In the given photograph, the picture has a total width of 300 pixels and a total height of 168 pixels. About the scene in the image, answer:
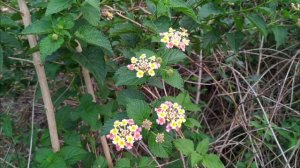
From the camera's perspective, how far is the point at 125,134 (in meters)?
1.06

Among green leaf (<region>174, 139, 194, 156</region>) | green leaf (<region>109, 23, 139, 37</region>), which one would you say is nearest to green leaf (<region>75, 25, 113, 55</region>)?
green leaf (<region>109, 23, 139, 37</region>)

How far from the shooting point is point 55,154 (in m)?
1.29

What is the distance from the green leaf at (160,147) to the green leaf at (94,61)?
235mm

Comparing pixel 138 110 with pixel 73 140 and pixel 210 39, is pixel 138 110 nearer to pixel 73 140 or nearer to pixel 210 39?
pixel 73 140

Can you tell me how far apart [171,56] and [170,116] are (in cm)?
20

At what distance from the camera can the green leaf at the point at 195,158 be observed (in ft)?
3.78

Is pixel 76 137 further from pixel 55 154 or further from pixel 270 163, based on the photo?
pixel 270 163

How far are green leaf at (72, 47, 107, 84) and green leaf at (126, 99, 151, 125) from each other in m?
0.13

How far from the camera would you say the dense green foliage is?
114 cm

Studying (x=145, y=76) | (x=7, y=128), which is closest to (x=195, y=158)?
(x=145, y=76)

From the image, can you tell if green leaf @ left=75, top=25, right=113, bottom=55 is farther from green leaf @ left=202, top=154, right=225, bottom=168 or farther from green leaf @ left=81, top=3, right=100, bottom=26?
green leaf @ left=202, top=154, right=225, bottom=168

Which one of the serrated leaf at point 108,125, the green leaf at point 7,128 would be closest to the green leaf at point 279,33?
the serrated leaf at point 108,125

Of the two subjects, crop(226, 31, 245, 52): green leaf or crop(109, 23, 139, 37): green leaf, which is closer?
crop(109, 23, 139, 37): green leaf

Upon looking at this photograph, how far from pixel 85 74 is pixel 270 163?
1.01 meters
